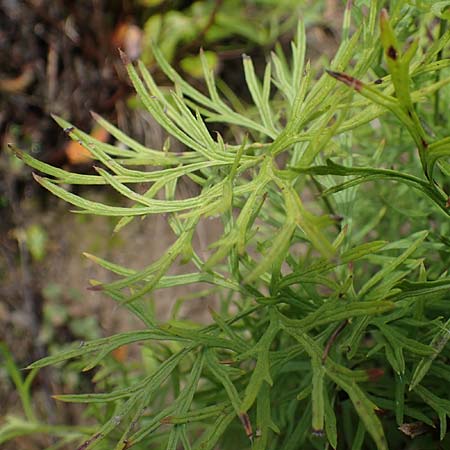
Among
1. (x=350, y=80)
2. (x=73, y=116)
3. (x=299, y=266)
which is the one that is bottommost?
(x=73, y=116)

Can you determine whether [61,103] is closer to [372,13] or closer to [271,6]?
[271,6]

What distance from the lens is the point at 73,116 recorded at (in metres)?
1.77

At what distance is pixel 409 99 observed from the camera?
50 centimetres

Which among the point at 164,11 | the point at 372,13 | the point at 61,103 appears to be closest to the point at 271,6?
the point at 164,11

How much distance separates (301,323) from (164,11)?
1387mm

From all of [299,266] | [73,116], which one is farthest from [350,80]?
[73,116]

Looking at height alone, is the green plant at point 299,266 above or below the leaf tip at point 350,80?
below

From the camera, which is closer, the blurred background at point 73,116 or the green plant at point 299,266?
the green plant at point 299,266

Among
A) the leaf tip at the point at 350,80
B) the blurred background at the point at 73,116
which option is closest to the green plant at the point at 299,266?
the leaf tip at the point at 350,80

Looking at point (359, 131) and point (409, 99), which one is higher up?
point (409, 99)

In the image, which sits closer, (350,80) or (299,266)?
(350,80)

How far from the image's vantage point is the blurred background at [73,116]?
176 cm

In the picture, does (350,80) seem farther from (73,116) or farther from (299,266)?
(73,116)

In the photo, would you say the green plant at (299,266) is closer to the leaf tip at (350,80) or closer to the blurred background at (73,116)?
the leaf tip at (350,80)
